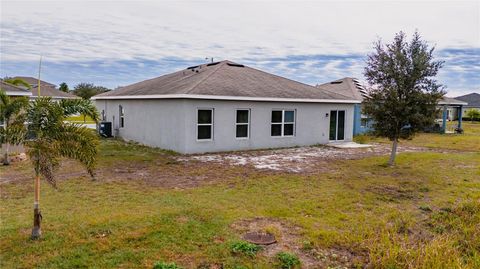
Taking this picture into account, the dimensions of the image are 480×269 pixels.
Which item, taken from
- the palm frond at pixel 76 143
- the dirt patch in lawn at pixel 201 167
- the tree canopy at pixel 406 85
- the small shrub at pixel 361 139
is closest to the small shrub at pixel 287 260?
the palm frond at pixel 76 143

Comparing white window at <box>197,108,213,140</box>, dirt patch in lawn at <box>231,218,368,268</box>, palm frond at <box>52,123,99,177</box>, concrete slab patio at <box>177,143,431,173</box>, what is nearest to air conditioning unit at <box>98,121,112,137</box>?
white window at <box>197,108,213,140</box>

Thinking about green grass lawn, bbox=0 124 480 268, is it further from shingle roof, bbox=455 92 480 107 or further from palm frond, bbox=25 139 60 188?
shingle roof, bbox=455 92 480 107

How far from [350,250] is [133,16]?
1560cm

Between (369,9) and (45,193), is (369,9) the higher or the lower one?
the higher one

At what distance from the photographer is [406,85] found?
11.6 m

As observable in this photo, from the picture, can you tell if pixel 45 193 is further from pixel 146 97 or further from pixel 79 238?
pixel 146 97

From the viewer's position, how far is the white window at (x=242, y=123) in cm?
1521

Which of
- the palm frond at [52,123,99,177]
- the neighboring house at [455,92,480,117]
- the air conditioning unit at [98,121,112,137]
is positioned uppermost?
the neighboring house at [455,92,480,117]

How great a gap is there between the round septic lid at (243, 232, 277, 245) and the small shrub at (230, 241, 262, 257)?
0.61 feet

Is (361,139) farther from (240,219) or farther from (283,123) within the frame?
(240,219)

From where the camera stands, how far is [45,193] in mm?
7695

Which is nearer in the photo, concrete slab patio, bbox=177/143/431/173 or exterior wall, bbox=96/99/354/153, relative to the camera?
concrete slab patio, bbox=177/143/431/173

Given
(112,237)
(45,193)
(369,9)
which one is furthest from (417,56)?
(45,193)

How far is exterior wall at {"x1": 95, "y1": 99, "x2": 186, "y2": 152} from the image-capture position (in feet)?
46.2
